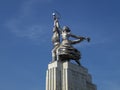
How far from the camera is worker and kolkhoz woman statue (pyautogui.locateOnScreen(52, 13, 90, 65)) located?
57.9m

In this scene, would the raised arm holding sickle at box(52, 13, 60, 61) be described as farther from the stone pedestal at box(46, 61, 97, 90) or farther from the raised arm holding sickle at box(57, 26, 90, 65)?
the stone pedestal at box(46, 61, 97, 90)

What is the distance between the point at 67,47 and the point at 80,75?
16.8 ft

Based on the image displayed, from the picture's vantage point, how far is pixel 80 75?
5728 centimetres

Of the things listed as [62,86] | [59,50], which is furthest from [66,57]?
[62,86]

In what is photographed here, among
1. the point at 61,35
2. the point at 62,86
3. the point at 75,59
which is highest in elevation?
the point at 61,35

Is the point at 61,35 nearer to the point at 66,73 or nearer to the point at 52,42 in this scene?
the point at 52,42

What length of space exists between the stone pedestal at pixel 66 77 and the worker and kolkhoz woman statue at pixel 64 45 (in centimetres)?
152

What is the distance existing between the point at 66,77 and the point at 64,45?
6.08 metres

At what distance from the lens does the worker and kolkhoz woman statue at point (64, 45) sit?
57938 mm

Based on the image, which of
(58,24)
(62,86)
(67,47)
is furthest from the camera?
(58,24)

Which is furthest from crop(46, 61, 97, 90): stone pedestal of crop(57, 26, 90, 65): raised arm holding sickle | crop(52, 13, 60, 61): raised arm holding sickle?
crop(52, 13, 60, 61): raised arm holding sickle

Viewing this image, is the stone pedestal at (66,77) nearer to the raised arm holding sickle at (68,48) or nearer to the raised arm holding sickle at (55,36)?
the raised arm holding sickle at (68,48)

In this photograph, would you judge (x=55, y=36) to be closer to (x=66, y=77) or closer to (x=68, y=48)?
(x=68, y=48)

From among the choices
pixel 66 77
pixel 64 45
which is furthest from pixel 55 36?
pixel 66 77
